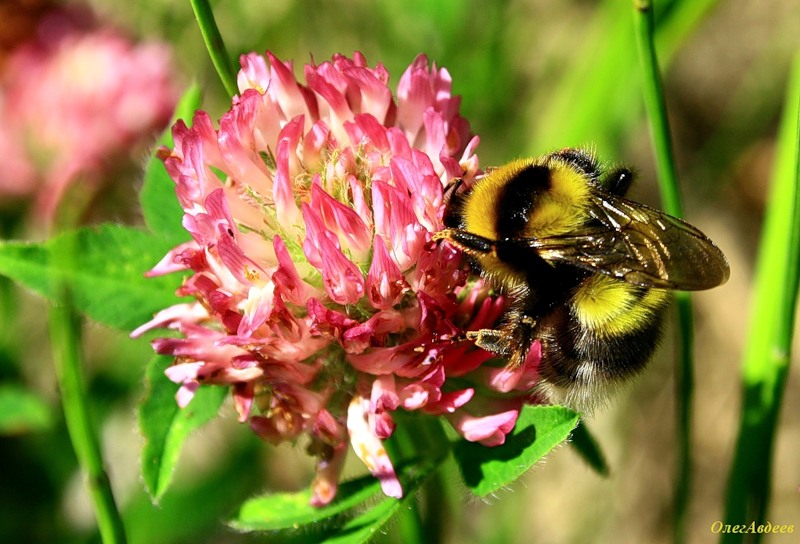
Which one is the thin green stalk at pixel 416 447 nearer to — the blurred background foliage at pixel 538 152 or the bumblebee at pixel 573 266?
the bumblebee at pixel 573 266

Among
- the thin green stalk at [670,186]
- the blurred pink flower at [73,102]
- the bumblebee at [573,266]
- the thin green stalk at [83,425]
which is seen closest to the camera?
the thin green stalk at [83,425]

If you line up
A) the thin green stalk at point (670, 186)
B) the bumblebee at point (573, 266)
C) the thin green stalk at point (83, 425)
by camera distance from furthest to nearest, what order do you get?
the thin green stalk at point (670, 186)
the bumblebee at point (573, 266)
the thin green stalk at point (83, 425)

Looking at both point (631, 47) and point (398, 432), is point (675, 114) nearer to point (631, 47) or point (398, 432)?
point (631, 47)

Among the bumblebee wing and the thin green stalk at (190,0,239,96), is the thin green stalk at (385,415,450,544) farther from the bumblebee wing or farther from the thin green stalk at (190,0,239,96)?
the thin green stalk at (190,0,239,96)

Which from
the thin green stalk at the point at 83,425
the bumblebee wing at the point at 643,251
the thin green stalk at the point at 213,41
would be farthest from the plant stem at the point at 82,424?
the bumblebee wing at the point at 643,251

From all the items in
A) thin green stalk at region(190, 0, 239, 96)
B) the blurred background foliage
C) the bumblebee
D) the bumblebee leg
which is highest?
thin green stalk at region(190, 0, 239, 96)

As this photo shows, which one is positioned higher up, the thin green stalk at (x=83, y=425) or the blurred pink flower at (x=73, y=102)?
the thin green stalk at (x=83, y=425)

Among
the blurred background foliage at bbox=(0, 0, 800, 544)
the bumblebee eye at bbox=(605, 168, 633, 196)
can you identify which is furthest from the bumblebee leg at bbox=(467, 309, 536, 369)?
the blurred background foliage at bbox=(0, 0, 800, 544)
